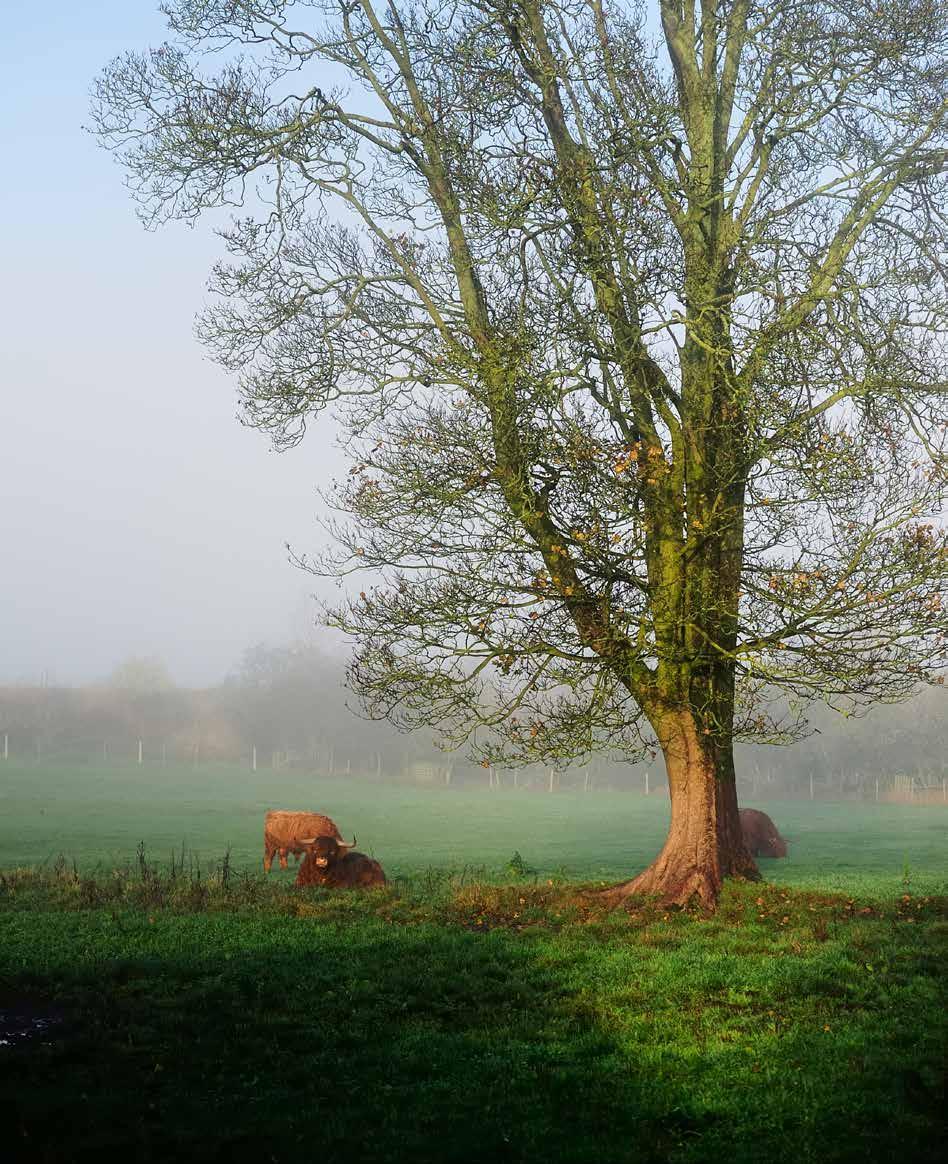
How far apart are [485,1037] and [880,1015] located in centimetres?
423

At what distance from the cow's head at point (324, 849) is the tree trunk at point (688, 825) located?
5.81m

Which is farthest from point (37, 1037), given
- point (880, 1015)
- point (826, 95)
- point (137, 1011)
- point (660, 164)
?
point (826, 95)

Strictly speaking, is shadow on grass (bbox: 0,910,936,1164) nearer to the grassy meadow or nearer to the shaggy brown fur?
the grassy meadow

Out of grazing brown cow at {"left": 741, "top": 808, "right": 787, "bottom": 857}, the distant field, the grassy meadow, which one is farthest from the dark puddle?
grazing brown cow at {"left": 741, "top": 808, "right": 787, "bottom": 857}

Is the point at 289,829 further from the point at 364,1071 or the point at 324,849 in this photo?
the point at 364,1071

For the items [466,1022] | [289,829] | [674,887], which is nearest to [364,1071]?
[466,1022]

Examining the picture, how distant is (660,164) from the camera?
17.9 metres

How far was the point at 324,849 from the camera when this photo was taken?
69.3 feet

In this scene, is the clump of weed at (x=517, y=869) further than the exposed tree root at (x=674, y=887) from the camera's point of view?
Yes

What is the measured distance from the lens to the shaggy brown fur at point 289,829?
26312 mm

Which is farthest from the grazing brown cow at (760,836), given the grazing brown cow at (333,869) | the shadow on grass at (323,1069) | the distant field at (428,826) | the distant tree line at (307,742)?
A: the distant tree line at (307,742)

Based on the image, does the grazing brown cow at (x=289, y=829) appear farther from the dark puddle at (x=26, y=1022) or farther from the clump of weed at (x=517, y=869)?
the dark puddle at (x=26, y=1022)

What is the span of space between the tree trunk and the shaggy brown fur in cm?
1000

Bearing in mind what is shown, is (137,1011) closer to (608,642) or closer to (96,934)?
(96,934)
